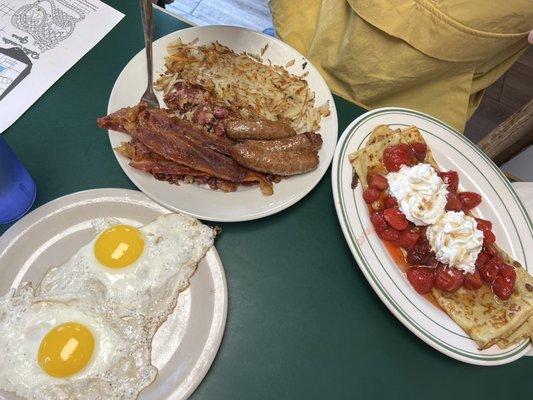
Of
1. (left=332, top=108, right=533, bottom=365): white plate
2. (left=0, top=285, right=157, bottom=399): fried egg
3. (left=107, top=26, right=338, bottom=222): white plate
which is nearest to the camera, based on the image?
(left=0, top=285, right=157, bottom=399): fried egg

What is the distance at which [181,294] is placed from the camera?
1313 millimetres

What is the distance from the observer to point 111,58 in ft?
5.73

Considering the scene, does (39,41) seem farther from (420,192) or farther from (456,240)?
(456,240)

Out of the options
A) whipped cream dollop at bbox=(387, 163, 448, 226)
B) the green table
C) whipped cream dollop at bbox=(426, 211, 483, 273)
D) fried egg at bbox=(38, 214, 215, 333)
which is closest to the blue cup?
the green table

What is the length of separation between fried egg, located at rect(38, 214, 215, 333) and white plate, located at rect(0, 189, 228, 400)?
0.03 metres

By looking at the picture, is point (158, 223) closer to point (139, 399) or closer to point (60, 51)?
point (139, 399)

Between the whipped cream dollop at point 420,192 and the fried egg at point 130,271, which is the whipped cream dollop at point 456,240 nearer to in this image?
the whipped cream dollop at point 420,192

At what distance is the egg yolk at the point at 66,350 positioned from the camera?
1158 mm

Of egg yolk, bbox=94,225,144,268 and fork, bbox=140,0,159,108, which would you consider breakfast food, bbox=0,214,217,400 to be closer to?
egg yolk, bbox=94,225,144,268

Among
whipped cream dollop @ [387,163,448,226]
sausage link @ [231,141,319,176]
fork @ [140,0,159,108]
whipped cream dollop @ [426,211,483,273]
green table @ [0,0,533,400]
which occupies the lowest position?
green table @ [0,0,533,400]

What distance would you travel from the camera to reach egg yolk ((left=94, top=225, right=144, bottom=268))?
129cm

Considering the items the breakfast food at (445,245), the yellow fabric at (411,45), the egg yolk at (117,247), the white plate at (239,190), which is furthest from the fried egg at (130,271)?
the yellow fabric at (411,45)

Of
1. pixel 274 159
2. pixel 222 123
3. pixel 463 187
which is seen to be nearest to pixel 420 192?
pixel 463 187

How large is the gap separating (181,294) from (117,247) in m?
0.25
